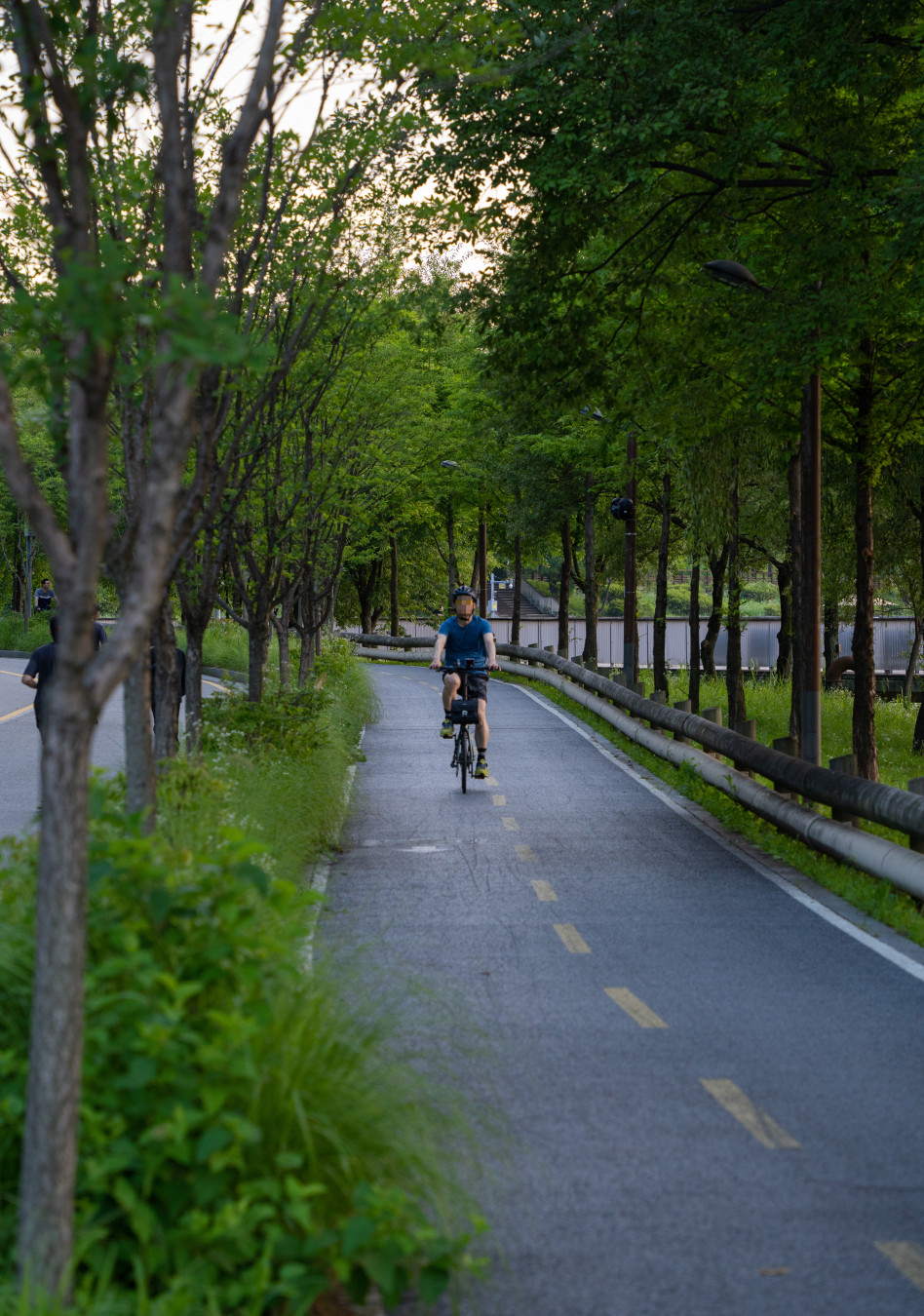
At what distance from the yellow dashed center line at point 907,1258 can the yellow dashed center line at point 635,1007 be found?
2431 millimetres

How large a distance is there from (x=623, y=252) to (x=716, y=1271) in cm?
1284

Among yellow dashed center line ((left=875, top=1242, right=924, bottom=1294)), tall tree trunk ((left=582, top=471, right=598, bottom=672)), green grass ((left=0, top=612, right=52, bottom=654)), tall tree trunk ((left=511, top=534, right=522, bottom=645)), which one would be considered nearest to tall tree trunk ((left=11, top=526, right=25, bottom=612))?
green grass ((left=0, top=612, right=52, bottom=654))

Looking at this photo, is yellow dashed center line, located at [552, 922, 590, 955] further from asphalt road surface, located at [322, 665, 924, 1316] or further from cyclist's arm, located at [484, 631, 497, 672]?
cyclist's arm, located at [484, 631, 497, 672]

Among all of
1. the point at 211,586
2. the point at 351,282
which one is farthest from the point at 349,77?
the point at 211,586

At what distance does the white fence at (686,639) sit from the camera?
5806 centimetres

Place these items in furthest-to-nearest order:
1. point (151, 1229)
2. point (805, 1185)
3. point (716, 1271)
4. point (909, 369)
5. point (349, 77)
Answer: point (909, 369) → point (349, 77) → point (805, 1185) → point (716, 1271) → point (151, 1229)

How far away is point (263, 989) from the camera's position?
4254 millimetres

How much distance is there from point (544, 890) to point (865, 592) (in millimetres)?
10725

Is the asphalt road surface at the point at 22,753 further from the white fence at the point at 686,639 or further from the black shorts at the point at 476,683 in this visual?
the white fence at the point at 686,639

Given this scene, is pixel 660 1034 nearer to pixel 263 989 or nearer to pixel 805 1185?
pixel 805 1185

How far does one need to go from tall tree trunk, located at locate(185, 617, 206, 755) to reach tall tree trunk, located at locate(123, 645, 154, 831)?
5085 mm

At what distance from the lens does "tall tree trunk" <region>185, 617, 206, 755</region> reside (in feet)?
39.9

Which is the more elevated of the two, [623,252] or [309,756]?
[623,252]

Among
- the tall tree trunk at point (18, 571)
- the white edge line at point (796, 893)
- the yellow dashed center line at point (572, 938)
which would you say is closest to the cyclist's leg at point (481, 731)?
the white edge line at point (796, 893)
